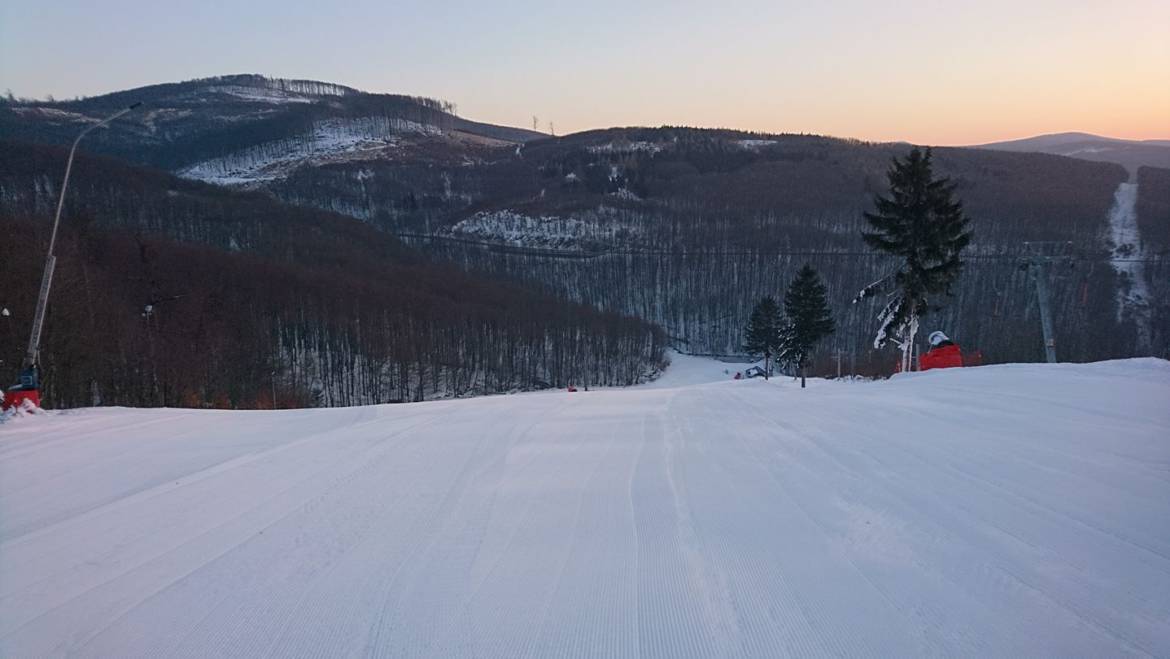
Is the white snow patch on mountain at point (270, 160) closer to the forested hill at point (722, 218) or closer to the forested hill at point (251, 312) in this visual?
the forested hill at point (722, 218)

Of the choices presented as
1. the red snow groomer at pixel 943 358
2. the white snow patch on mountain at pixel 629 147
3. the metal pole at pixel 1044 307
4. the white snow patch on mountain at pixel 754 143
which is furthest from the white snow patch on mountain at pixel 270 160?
the metal pole at pixel 1044 307

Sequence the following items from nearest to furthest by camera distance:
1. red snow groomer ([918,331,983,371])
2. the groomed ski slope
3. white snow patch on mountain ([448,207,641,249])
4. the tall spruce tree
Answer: the groomed ski slope, red snow groomer ([918,331,983,371]), the tall spruce tree, white snow patch on mountain ([448,207,641,249])

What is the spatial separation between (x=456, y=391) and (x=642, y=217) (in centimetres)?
8360

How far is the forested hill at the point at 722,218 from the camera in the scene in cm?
8169

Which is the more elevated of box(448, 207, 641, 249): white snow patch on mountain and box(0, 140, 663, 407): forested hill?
box(448, 207, 641, 249): white snow patch on mountain

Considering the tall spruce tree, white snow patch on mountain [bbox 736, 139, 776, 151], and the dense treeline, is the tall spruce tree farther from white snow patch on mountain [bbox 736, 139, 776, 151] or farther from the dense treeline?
white snow patch on mountain [bbox 736, 139, 776, 151]

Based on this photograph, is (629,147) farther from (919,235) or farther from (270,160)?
(919,235)

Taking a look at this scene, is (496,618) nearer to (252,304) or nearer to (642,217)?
(252,304)

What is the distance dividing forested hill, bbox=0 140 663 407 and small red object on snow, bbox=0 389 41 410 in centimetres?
1360

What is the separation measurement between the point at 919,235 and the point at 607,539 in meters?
24.2

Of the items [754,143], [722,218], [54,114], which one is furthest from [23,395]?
[54,114]

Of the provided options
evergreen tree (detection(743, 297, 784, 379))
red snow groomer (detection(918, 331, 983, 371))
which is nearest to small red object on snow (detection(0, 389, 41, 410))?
red snow groomer (detection(918, 331, 983, 371))

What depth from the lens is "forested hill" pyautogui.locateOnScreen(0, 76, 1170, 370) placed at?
3216 inches

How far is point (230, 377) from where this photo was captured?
42.2m
